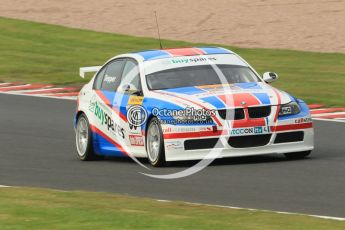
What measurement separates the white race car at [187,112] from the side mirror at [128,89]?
13mm

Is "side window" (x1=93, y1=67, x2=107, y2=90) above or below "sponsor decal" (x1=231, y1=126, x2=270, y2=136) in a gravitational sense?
above

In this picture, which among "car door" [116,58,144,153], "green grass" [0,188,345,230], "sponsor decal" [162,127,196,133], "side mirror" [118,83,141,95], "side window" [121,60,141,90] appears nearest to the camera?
"green grass" [0,188,345,230]

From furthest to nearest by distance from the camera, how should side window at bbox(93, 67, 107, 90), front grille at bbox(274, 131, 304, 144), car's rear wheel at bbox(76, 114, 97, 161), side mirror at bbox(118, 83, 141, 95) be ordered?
side window at bbox(93, 67, 107, 90)
car's rear wheel at bbox(76, 114, 97, 161)
side mirror at bbox(118, 83, 141, 95)
front grille at bbox(274, 131, 304, 144)

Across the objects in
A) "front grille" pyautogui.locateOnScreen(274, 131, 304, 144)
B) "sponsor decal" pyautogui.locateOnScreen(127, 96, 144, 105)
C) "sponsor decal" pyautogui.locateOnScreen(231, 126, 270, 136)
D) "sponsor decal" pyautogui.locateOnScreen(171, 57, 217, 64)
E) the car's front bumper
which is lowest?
the car's front bumper

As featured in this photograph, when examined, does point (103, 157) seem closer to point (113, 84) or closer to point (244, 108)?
point (113, 84)

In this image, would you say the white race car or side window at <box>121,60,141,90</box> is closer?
the white race car

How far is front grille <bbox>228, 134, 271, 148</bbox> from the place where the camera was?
13905 millimetres

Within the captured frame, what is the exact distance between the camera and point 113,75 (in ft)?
52.2

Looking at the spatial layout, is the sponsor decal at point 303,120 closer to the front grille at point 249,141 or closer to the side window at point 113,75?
the front grille at point 249,141

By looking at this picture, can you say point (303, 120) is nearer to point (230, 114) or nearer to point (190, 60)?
point (230, 114)

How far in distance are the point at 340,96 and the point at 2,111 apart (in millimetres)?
5991

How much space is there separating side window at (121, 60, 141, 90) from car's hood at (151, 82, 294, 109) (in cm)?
56

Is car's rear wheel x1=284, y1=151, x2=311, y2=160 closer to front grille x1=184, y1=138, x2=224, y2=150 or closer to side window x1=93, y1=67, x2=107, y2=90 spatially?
front grille x1=184, y1=138, x2=224, y2=150

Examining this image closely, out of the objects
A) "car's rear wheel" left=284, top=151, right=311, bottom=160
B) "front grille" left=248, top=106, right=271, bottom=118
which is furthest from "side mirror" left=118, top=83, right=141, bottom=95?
"car's rear wheel" left=284, top=151, right=311, bottom=160
